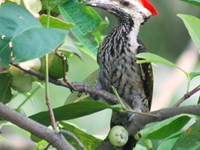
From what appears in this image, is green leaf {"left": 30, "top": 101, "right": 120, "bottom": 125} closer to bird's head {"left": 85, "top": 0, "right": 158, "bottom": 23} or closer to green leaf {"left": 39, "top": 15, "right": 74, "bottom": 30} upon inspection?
green leaf {"left": 39, "top": 15, "right": 74, "bottom": 30}

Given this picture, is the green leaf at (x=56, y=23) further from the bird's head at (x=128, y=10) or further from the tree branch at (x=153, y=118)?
the bird's head at (x=128, y=10)

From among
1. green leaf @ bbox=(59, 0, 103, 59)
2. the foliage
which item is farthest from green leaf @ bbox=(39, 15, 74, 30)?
green leaf @ bbox=(59, 0, 103, 59)

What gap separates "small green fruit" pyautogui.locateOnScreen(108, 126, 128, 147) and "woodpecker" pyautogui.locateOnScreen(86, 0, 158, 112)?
970 mm

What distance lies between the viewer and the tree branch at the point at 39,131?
60.1 inches

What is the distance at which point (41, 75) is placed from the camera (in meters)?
1.69

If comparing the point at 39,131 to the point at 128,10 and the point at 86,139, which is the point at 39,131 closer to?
the point at 86,139

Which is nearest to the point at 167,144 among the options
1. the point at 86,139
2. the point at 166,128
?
the point at 166,128

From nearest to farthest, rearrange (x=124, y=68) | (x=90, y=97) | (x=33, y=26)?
1. (x=33, y=26)
2. (x=90, y=97)
3. (x=124, y=68)

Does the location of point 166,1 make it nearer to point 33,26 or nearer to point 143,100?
point 143,100

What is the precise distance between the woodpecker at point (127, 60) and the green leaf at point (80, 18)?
791 millimetres

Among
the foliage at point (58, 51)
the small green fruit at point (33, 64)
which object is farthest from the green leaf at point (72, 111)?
the small green fruit at point (33, 64)

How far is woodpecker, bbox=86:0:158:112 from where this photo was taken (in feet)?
8.82

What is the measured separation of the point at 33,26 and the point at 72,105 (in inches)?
12.1

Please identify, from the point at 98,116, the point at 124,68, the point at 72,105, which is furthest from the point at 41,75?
the point at 98,116
